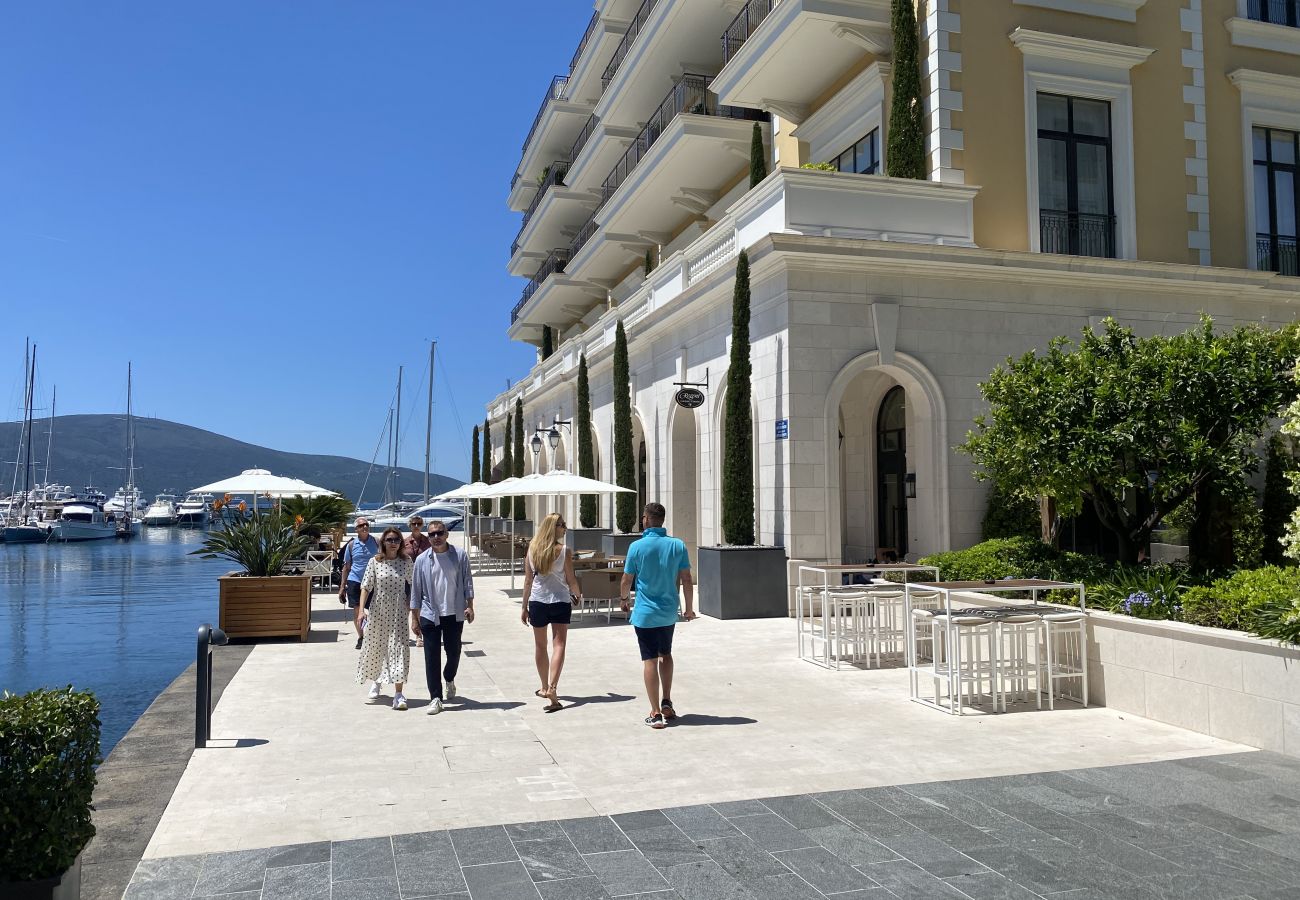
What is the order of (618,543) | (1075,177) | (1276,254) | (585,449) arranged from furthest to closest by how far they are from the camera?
(585,449) < (618,543) < (1276,254) < (1075,177)

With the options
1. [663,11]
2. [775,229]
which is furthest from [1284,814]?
[663,11]

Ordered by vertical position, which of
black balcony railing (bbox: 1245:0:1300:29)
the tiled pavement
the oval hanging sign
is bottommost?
the tiled pavement

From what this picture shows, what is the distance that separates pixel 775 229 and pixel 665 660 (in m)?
9.59

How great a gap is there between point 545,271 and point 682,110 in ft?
56.0

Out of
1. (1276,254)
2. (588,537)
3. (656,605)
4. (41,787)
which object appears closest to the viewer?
(41,787)

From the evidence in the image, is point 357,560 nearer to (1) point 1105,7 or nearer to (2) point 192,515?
(1) point 1105,7

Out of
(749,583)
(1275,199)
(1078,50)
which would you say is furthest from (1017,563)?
(1275,199)

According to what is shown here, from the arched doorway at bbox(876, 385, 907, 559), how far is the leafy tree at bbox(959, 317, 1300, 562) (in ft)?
23.5

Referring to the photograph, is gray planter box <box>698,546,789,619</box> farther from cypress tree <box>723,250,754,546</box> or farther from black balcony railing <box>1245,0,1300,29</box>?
black balcony railing <box>1245,0,1300,29</box>

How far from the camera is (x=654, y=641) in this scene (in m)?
8.45

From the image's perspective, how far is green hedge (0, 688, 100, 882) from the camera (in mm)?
4145

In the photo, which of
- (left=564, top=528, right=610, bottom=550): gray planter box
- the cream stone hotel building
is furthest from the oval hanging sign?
(left=564, top=528, right=610, bottom=550): gray planter box

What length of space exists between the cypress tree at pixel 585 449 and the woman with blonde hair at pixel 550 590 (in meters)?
17.1

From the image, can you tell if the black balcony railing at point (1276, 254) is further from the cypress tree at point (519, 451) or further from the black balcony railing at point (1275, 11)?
the cypress tree at point (519, 451)
